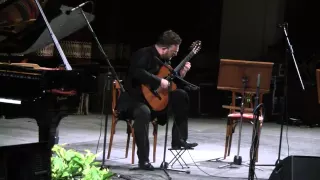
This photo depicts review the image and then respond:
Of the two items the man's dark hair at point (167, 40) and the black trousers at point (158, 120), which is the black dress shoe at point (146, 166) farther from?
the man's dark hair at point (167, 40)

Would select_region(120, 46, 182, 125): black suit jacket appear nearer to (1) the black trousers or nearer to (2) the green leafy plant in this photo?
(1) the black trousers

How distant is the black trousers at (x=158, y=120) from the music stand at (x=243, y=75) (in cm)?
44

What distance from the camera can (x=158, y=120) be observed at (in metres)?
5.04

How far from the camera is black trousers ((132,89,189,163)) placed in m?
4.77

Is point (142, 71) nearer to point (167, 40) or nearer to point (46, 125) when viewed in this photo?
point (167, 40)

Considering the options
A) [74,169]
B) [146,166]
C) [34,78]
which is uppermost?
[34,78]

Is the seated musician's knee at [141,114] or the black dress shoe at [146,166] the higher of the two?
the seated musician's knee at [141,114]

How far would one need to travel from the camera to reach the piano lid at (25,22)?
4020 millimetres

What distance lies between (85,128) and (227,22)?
365 cm

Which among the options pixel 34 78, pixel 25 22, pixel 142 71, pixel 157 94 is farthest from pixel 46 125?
pixel 157 94

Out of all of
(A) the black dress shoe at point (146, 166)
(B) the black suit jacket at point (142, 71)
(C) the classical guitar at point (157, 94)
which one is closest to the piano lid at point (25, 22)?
(B) the black suit jacket at point (142, 71)

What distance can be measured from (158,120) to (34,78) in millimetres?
1638

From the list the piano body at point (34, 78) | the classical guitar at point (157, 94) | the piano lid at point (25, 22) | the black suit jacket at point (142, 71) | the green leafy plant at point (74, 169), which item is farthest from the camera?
the classical guitar at point (157, 94)

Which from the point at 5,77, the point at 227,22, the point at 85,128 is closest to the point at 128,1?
the point at 227,22
